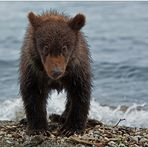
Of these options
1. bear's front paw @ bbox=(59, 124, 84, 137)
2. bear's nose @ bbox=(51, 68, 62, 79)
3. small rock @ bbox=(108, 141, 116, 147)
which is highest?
bear's nose @ bbox=(51, 68, 62, 79)

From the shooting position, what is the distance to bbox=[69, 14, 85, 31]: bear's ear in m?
9.52

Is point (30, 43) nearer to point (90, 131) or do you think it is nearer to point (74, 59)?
point (74, 59)

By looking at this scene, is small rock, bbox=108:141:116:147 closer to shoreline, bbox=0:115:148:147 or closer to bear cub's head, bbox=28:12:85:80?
shoreline, bbox=0:115:148:147

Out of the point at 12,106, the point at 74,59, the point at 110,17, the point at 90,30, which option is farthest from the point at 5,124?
the point at 110,17

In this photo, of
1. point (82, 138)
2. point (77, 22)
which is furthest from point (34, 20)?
point (82, 138)

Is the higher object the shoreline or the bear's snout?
the bear's snout

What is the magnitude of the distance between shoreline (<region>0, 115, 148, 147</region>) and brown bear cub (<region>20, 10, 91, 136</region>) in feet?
0.80

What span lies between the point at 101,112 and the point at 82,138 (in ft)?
18.7

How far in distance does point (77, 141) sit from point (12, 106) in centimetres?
635

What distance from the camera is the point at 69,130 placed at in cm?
992

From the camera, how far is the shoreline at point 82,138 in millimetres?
9195

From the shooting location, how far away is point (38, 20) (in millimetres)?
9539

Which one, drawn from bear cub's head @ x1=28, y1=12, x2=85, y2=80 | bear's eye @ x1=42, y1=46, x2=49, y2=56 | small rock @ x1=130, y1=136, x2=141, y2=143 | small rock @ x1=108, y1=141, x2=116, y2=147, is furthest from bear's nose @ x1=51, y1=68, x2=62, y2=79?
small rock @ x1=130, y1=136, x2=141, y2=143

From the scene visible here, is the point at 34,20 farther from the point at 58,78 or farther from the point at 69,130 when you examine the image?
the point at 69,130
